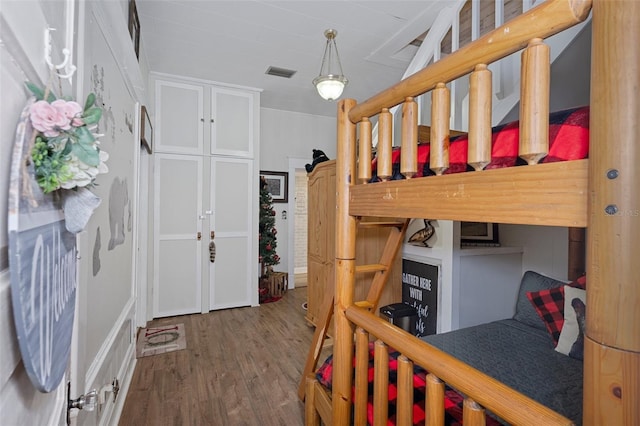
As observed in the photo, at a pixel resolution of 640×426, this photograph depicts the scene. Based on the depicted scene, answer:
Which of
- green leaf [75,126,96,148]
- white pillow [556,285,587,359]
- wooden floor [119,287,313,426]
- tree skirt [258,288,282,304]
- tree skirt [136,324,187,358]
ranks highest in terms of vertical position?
green leaf [75,126,96,148]

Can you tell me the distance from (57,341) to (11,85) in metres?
0.52

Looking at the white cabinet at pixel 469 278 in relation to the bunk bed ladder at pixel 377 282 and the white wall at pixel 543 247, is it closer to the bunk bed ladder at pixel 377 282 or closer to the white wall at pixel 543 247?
the white wall at pixel 543 247

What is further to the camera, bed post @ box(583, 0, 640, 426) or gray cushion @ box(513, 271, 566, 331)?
gray cushion @ box(513, 271, 566, 331)

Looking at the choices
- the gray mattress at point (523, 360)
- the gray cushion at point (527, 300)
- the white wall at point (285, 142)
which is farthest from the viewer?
the white wall at point (285, 142)

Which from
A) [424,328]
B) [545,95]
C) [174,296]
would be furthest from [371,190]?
[174,296]

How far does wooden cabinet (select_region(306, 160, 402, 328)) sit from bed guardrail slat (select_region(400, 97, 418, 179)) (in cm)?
156

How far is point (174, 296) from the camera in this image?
3525 millimetres

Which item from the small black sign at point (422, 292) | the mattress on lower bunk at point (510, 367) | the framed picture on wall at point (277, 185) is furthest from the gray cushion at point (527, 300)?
the framed picture on wall at point (277, 185)

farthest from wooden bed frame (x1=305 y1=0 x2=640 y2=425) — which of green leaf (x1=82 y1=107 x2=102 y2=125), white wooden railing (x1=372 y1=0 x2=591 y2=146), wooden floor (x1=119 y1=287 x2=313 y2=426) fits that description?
wooden floor (x1=119 y1=287 x2=313 y2=426)

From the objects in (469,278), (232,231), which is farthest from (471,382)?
(232,231)

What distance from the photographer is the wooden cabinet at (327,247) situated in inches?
105

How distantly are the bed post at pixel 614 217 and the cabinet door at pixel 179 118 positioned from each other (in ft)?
12.1

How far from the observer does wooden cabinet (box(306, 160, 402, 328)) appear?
2660 millimetres

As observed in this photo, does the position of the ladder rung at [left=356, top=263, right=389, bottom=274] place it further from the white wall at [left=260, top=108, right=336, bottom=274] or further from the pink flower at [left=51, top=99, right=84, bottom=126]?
the white wall at [left=260, top=108, right=336, bottom=274]
